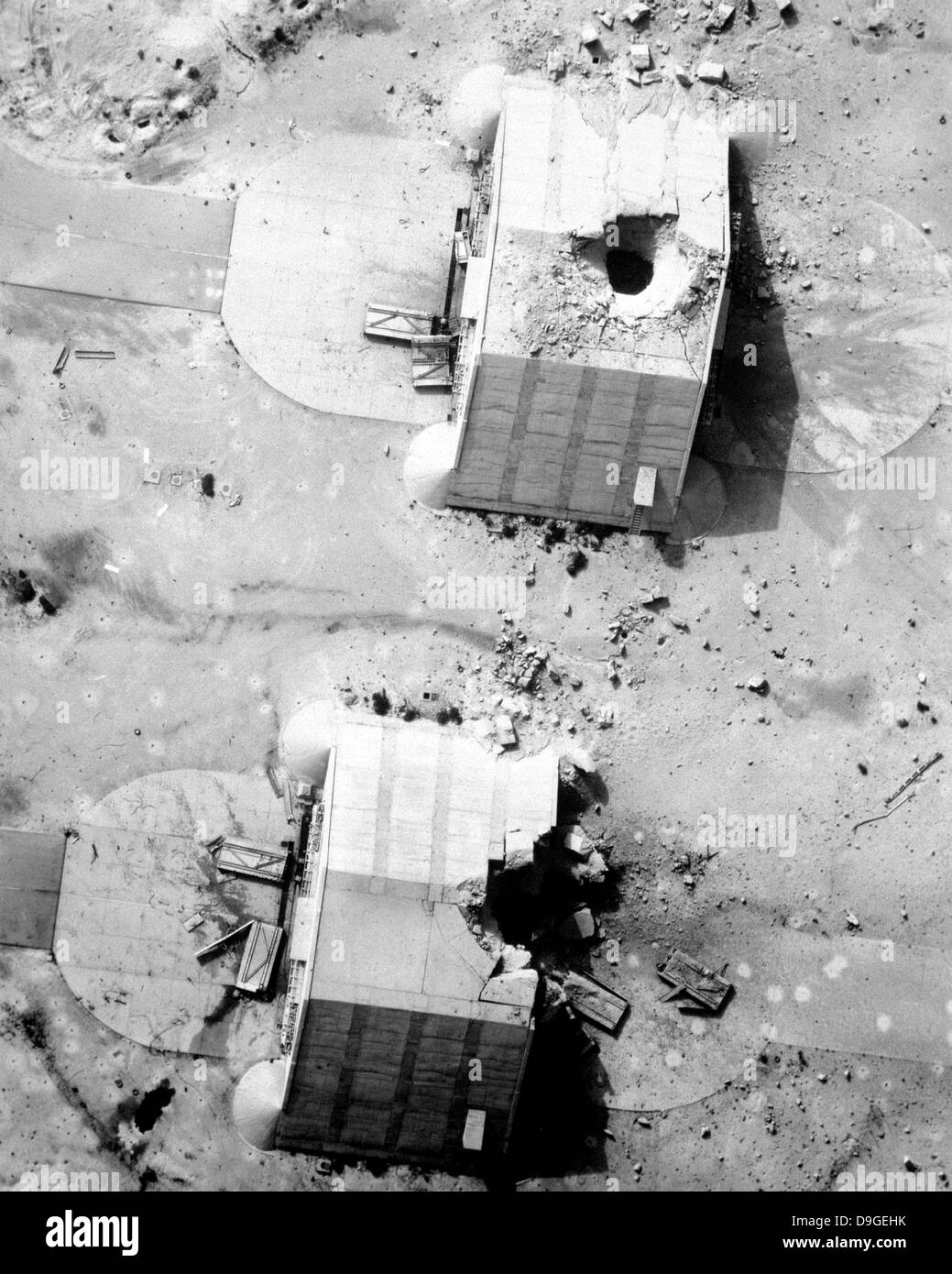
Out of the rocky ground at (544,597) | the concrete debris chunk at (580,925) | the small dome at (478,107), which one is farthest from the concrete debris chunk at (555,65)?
the concrete debris chunk at (580,925)

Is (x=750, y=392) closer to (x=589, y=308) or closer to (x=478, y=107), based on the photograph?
(x=589, y=308)

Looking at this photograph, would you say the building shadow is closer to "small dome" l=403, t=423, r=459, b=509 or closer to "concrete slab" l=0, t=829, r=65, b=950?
"small dome" l=403, t=423, r=459, b=509

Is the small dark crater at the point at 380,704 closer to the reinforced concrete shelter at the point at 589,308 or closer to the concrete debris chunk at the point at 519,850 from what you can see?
the concrete debris chunk at the point at 519,850

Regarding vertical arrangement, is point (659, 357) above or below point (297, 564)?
above

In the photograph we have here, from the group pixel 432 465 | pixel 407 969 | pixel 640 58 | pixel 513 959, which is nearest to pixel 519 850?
pixel 513 959

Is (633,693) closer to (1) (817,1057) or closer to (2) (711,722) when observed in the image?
(2) (711,722)

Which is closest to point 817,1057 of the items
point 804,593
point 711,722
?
point 711,722
